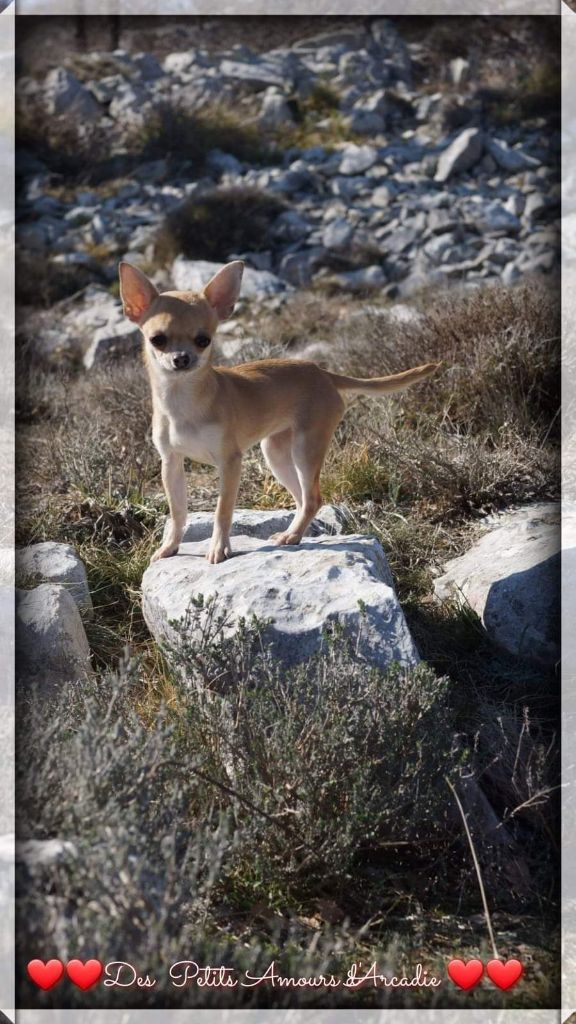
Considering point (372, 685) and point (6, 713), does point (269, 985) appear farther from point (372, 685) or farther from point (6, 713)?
point (6, 713)

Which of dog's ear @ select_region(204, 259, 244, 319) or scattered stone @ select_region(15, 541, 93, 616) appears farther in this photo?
scattered stone @ select_region(15, 541, 93, 616)

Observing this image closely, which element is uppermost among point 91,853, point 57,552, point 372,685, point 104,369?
point 91,853

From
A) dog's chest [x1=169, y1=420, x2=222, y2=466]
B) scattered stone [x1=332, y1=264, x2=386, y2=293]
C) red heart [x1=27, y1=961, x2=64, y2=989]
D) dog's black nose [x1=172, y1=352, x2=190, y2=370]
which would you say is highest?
dog's black nose [x1=172, y1=352, x2=190, y2=370]

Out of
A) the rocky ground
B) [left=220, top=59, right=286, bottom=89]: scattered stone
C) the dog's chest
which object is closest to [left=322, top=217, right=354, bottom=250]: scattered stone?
the rocky ground

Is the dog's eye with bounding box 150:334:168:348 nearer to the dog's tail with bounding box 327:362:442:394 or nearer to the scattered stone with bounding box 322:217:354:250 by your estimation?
the dog's tail with bounding box 327:362:442:394

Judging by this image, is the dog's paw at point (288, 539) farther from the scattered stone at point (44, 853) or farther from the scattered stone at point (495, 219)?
the scattered stone at point (495, 219)

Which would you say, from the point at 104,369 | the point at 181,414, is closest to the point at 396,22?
the point at 104,369

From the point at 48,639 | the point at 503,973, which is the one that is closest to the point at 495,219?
the point at 48,639

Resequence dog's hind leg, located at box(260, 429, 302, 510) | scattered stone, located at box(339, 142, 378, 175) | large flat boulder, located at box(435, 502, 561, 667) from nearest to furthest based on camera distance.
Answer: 1. large flat boulder, located at box(435, 502, 561, 667)
2. dog's hind leg, located at box(260, 429, 302, 510)
3. scattered stone, located at box(339, 142, 378, 175)
